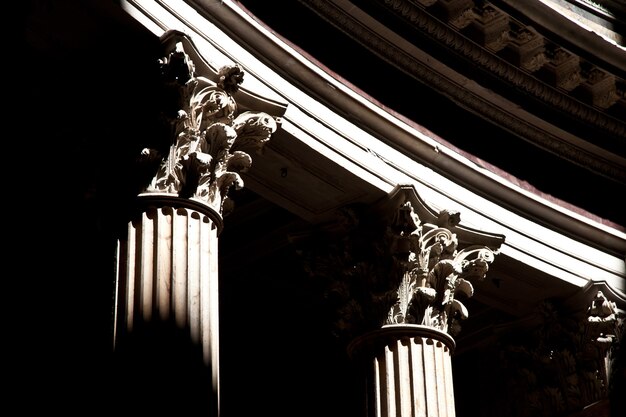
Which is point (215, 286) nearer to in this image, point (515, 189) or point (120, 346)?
point (120, 346)

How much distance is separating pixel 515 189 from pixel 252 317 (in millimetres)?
5197

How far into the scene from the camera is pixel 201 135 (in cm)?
1812

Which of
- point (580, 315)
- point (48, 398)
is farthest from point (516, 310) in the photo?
point (48, 398)

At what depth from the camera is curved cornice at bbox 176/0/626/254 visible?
1956 cm

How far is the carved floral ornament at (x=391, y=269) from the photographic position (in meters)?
20.9

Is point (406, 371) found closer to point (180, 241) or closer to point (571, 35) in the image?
A: point (180, 241)

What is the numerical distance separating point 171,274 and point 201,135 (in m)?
1.98

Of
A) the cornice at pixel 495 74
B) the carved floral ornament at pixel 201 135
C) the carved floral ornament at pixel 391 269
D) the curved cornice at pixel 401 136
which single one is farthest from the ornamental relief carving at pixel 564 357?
the carved floral ornament at pixel 201 135

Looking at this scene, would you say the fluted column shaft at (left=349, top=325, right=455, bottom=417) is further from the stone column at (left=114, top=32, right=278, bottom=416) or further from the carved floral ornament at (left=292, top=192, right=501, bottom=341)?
the stone column at (left=114, top=32, right=278, bottom=416)

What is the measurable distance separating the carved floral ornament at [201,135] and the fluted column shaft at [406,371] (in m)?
3.31

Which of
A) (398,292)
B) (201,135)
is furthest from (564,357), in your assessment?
(201,135)

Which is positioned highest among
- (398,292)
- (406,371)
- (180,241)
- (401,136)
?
(401,136)

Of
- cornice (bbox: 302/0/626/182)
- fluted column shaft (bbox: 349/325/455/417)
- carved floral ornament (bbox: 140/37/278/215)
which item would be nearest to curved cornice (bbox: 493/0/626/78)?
cornice (bbox: 302/0/626/182)

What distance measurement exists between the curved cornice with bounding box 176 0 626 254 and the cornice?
3.67 feet
